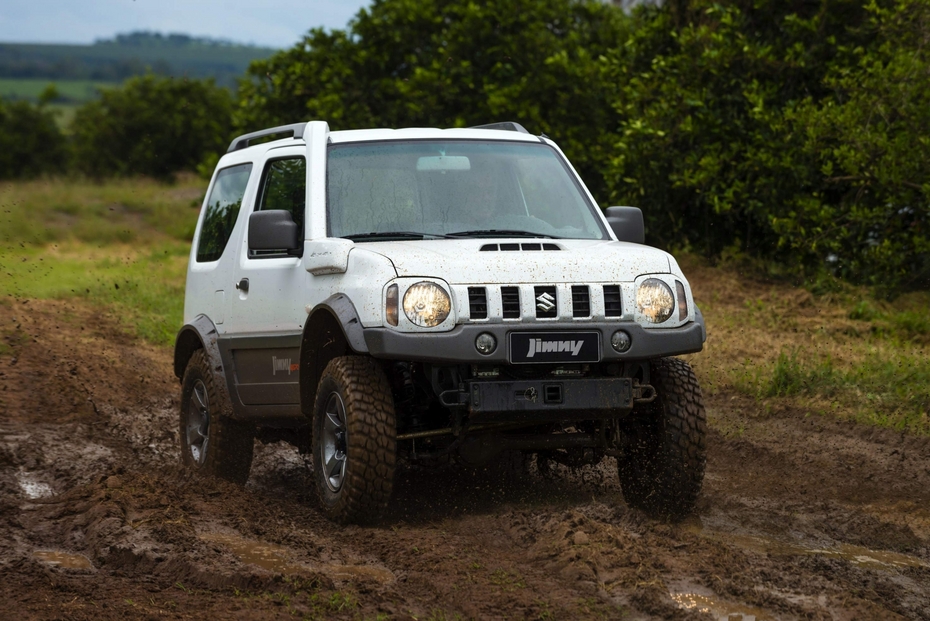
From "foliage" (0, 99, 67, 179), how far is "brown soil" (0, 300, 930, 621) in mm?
41064

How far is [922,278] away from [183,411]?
7.62 meters

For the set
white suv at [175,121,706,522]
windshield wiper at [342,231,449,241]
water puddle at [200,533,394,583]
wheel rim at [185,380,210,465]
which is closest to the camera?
water puddle at [200,533,394,583]

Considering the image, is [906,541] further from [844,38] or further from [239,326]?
[844,38]

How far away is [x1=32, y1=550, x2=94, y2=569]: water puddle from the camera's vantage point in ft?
17.7

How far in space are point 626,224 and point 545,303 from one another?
50.3 inches

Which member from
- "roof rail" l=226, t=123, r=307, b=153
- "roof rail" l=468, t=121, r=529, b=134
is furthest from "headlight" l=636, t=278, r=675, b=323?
"roof rail" l=226, t=123, r=307, b=153

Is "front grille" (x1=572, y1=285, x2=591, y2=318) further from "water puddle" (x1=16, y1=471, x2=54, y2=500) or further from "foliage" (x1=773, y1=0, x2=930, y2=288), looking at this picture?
"foliage" (x1=773, y1=0, x2=930, y2=288)

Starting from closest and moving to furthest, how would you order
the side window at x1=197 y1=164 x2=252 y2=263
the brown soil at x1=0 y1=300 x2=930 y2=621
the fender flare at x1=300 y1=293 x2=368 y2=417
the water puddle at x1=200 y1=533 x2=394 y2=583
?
1. the brown soil at x1=0 y1=300 x2=930 y2=621
2. the water puddle at x1=200 y1=533 x2=394 y2=583
3. the fender flare at x1=300 y1=293 x2=368 y2=417
4. the side window at x1=197 y1=164 x2=252 y2=263

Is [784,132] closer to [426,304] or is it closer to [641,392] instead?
[641,392]

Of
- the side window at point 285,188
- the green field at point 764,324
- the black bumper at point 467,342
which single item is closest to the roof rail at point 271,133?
the side window at point 285,188

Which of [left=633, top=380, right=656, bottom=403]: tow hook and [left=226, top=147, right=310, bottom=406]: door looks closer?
[left=633, top=380, right=656, bottom=403]: tow hook

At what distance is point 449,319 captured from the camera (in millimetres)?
5578

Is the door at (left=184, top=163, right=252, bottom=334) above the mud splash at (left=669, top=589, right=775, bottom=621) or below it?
above

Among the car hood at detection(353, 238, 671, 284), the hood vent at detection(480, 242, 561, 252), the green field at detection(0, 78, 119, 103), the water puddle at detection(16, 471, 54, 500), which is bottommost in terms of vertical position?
the water puddle at detection(16, 471, 54, 500)
